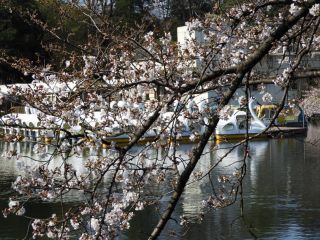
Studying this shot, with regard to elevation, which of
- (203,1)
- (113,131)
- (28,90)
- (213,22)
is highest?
(203,1)

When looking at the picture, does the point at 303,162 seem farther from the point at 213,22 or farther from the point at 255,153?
the point at 213,22

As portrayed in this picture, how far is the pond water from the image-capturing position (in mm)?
→ 8781

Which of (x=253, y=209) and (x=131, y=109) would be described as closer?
(x=131, y=109)

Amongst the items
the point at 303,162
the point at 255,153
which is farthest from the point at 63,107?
the point at 255,153

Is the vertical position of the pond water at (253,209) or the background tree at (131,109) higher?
the background tree at (131,109)

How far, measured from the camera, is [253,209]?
1023cm

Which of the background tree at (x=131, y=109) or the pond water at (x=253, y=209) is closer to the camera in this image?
the background tree at (x=131, y=109)

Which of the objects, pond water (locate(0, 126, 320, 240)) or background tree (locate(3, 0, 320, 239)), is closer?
background tree (locate(3, 0, 320, 239))

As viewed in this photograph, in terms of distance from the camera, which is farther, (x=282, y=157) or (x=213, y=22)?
(x=282, y=157)

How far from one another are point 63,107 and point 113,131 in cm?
34

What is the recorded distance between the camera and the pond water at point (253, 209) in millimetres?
8781

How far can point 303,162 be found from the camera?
15.7m

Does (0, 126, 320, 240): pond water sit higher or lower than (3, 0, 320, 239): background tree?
lower

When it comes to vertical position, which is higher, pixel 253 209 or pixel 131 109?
pixel 131 109
